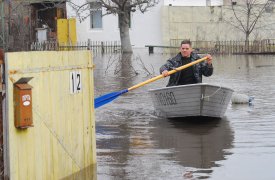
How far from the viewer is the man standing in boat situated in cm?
1429

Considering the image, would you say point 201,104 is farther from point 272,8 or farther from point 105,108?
point 272,8

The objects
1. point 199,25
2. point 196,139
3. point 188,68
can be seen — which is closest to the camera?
point 196,139

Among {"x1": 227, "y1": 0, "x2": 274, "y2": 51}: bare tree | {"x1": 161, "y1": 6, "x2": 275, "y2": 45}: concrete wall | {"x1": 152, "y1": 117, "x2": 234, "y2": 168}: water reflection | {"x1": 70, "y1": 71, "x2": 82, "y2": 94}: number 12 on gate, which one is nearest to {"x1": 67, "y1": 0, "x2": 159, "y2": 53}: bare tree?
{"x1": 161, "y1": 6, "x2": 275, "y2": 45}: concrete wall

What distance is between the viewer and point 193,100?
45.6 ft

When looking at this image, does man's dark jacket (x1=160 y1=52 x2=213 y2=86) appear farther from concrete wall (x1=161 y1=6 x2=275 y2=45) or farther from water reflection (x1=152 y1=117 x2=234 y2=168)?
concrete wall (x1=161 y1=6 x2=275 y2=45)

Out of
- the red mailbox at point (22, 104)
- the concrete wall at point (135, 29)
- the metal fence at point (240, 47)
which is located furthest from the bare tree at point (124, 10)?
the red mailbox at point (22, 104)

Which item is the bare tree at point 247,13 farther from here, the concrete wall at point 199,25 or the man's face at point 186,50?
the man's face at point 186,50

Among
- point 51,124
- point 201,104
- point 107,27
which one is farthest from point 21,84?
point 107,27

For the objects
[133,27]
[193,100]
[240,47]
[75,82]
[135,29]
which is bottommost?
[193,100]

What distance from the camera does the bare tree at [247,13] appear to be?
163 ft

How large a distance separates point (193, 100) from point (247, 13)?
3632 cm

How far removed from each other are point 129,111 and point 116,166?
647 centimetres

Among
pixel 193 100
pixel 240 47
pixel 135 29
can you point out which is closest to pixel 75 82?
pixel 193 100

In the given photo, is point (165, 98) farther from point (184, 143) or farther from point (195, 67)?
point (184, 143)
